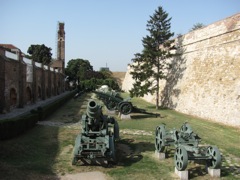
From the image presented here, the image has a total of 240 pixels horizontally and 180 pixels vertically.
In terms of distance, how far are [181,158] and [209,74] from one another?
13019 millimetres

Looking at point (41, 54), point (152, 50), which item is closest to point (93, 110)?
point (152, 50)

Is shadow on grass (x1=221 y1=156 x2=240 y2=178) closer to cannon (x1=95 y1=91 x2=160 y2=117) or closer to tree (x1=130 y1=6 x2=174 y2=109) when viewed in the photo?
cannon (x1=95 y1=91 x2=160 y2=117)

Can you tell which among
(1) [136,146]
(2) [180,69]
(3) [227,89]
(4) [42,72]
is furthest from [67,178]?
(4) [42,72]

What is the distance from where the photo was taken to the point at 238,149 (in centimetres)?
1017

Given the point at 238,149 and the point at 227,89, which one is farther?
the point at 227,89

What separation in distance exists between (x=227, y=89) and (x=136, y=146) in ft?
28.8

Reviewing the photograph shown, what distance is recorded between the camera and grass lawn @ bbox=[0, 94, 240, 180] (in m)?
7.14

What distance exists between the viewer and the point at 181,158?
23.1 ft

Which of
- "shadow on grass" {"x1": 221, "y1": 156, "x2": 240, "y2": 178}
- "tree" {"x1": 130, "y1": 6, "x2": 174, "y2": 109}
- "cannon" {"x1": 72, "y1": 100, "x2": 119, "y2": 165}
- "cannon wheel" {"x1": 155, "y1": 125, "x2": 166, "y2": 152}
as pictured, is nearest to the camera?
"shadow on grass" {"x1": 221, "y1": 156, "x2": 240, "y2": 178}

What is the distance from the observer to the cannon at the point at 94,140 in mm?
7578

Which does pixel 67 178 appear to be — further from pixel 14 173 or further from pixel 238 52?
pixel 238 52

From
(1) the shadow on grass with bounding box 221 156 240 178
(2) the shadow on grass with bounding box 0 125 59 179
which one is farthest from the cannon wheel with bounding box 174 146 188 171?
(2) the shadow on grass with bounding box 0 125 59 179

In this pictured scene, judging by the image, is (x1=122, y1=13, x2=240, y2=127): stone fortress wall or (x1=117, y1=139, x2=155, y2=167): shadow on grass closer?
(x1=117, y1=139, x2=155, y2=167): shadow on grass

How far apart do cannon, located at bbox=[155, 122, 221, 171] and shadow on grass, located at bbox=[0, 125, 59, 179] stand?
11.1 feet
